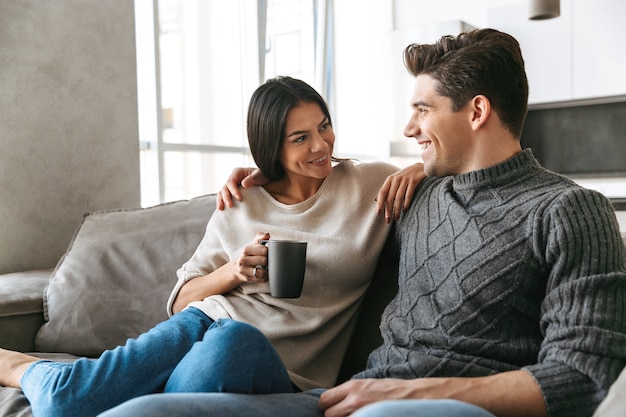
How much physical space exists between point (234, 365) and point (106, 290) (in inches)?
38.3

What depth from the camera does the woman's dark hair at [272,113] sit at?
1766 millimetres

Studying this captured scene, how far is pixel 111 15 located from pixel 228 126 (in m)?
1.56

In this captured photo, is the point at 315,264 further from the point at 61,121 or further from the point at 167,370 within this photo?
the point at 61,121

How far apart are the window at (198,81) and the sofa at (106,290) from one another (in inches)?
72.3

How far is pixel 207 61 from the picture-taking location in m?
4.57

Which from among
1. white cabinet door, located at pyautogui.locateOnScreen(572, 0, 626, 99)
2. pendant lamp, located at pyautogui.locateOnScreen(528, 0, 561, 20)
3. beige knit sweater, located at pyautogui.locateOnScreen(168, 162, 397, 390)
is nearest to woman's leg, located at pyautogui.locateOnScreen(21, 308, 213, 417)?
beige knit sweater, located at pyautogui.locateOnScreen(168, 162, 397, 390)

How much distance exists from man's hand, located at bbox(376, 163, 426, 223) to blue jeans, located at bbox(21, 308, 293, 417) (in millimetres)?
496

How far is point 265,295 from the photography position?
5.37ft

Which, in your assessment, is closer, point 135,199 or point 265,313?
point 265,313

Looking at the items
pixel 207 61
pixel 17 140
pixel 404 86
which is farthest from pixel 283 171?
pixel 404 86

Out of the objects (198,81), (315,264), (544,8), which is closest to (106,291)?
(315,264)

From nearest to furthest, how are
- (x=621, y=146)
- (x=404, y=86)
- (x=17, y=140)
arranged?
1. (x=17, y=140)
2. (x=621, y=146)
3. (x=404, y=86)

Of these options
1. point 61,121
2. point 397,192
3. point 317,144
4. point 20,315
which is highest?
point 61,121

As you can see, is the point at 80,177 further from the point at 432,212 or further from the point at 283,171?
the point at 432,212
